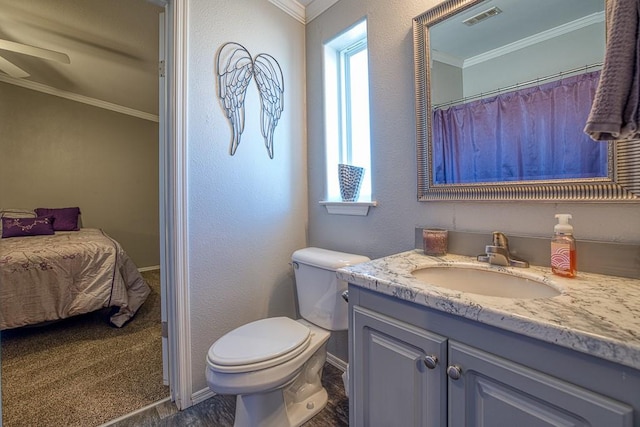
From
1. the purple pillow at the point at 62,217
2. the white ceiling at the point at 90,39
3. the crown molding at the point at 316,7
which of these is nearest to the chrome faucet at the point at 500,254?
the crown molding at the point at 316,7

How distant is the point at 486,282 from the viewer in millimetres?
983

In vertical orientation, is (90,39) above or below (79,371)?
above

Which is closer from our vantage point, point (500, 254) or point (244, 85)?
point (500, 254)

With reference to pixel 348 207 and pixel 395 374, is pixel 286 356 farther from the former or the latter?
pixel 348 207

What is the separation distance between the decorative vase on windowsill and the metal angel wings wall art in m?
0.47

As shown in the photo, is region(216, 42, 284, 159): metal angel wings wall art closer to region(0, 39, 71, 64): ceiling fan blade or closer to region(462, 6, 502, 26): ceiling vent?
region(462, 6, 502, 26): ceiling vent

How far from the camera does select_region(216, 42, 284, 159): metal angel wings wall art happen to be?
152cm

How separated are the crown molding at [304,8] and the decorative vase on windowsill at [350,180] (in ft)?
3.43

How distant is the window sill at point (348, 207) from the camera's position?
1521 mm

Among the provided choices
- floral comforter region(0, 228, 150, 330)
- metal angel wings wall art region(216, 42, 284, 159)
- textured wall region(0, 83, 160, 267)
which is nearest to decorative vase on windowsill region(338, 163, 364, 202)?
metal angel wings wall art region(216, 42, 284, 159)

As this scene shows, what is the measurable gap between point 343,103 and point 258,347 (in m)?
1.47

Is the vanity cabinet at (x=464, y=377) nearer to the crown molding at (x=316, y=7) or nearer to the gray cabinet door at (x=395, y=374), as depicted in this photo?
the gray cabinet door at (x=395, y=374)

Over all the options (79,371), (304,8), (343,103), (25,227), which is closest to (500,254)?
(343,103)

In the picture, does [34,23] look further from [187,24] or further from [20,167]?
[20,167]
